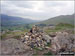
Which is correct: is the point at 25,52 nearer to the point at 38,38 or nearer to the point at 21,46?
the point at 21,46

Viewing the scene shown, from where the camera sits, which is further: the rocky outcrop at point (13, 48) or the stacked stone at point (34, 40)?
the stacked stone at point (34, 40)

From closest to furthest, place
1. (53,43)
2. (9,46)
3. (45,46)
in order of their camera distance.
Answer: (9,46) < (45,46) < (53,43)

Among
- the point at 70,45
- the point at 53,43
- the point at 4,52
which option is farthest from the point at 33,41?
the point at 70,45

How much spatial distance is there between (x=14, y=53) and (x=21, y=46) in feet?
6.34

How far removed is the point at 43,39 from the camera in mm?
20391

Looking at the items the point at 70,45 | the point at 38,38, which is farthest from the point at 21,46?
the point at 70,45

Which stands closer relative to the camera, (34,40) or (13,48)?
(13,48)

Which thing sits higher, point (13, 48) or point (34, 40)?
point (34, 40)

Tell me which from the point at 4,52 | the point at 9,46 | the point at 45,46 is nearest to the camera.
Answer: the point at 4,52

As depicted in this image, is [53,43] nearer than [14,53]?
No

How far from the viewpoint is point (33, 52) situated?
16.8 m

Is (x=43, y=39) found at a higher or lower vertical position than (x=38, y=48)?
higher

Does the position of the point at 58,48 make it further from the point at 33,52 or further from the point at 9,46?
the point at 9,46

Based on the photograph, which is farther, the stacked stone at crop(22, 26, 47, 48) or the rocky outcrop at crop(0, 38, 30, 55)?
the stacked stone at crop(22, 26, 47, 48)
